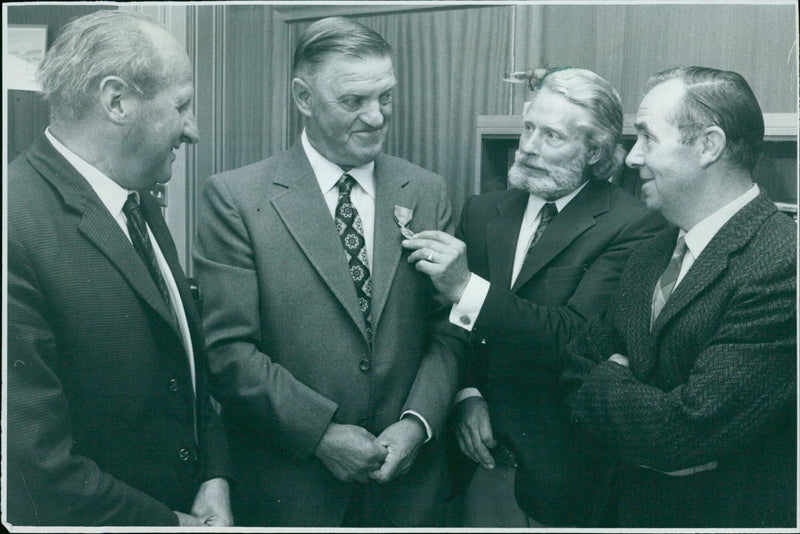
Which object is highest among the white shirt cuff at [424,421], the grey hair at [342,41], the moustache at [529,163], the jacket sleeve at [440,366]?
the grey hair at [342,41]

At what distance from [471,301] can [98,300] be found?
81 centimetres

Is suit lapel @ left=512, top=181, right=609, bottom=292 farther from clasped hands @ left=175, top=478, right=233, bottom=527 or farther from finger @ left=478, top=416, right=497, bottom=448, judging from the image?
clasped hands @ left=175, top=478, right=233, bottom=527

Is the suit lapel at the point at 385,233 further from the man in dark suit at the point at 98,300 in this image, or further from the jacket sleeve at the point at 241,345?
the man in dark suit at the point at 98,300

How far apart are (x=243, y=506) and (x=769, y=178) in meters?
1.45

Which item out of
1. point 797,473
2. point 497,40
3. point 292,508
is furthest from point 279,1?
point 797,473

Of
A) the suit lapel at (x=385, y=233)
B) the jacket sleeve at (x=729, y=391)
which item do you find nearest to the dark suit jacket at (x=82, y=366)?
the suit lapel at (x=385, y=233)

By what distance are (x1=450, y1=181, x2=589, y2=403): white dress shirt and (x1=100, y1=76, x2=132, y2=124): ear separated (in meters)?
0.83

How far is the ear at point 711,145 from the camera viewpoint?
157 cm

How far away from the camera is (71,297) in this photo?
1.43 metres

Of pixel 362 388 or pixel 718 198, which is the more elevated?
pixel 718 198

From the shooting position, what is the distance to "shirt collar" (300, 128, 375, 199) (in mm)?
1803

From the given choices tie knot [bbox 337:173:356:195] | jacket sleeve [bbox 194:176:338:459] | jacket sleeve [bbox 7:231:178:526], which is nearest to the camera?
jacket sleeve [bbox 7:231:178:526]

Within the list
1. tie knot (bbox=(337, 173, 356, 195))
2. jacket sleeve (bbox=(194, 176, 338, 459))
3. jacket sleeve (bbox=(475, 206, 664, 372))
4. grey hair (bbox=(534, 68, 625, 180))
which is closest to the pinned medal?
tie knot (bbox=(337, 173, 356, 195))

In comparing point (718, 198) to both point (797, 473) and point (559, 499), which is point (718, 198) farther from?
point (559, 499)
